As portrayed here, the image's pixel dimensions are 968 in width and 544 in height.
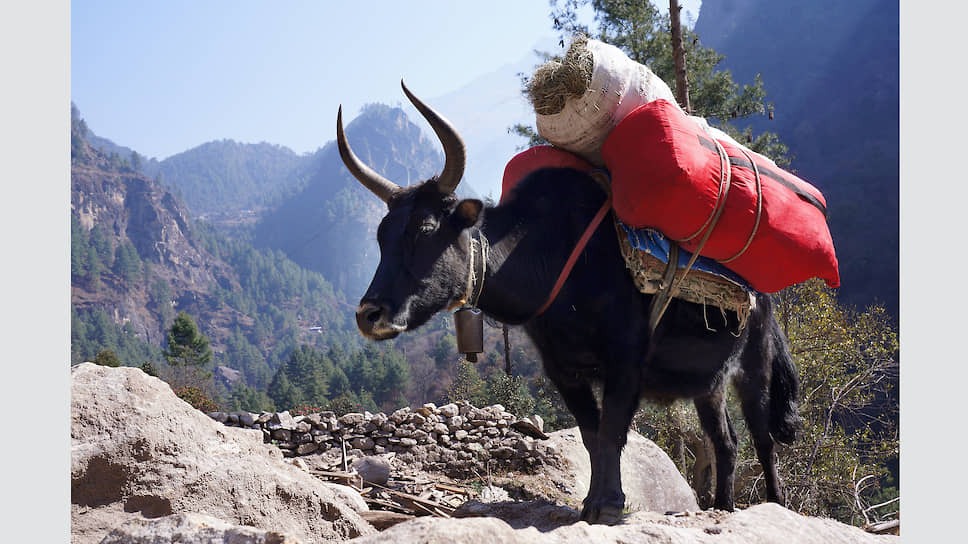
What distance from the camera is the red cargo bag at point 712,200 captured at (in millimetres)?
3549

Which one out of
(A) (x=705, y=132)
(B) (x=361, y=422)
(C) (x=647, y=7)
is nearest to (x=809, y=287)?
(C) (x=647, y=7)

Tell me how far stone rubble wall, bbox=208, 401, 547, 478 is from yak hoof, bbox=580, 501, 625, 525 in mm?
5676

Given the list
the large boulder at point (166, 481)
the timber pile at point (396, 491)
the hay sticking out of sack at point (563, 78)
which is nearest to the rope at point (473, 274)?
the hay sticking out of sack at point (563, 78)

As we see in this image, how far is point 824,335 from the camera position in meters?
14.1

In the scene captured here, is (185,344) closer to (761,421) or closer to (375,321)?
(761,421)

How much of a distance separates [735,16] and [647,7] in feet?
373

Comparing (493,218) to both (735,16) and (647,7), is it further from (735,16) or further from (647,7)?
(735,16)

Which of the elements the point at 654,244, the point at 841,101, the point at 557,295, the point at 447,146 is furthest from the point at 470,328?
the point at 841,101

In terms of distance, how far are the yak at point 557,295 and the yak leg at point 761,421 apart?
1.78ft

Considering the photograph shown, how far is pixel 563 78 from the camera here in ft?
12.8

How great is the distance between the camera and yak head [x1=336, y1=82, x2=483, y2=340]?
330cm

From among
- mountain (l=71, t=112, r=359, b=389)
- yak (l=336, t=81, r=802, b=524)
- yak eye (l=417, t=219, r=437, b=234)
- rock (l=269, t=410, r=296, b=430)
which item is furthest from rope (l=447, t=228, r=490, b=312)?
mountain (l=71, t=112, r=359, b=389)

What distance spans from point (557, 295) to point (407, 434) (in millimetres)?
6759

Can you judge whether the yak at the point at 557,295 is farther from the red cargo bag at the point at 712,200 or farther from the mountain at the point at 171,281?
the mountain at the point at 171,281
